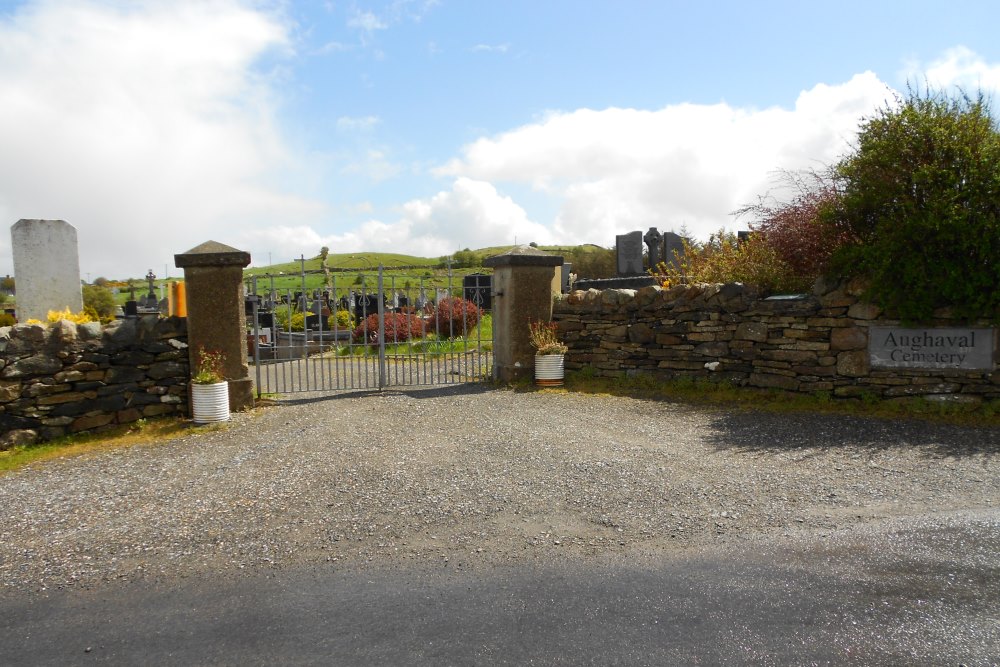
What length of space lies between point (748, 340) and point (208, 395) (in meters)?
6.67

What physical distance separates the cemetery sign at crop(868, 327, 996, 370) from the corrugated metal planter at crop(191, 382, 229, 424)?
7.55 meters

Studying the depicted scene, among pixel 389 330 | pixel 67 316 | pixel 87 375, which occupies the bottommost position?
pixel 87 375

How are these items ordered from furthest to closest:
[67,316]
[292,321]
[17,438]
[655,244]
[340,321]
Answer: [340,321] < [292,321] < [655,244] < [67,316] < [17,438]

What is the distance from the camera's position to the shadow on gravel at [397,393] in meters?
8.84

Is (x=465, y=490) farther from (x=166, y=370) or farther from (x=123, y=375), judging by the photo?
(x=123, y=375)

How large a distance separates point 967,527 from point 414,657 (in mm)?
3682

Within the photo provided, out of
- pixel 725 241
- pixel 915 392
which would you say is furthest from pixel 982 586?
pixel 725 241

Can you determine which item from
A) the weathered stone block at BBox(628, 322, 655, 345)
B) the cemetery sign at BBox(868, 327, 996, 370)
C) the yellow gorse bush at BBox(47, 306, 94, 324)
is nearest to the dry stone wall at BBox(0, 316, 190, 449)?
the yellow gorse bush at BBox(47, 306, 94, 324)

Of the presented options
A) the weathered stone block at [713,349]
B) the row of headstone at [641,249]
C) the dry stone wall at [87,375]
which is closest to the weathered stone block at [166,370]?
the dry stone wall at [87,375]

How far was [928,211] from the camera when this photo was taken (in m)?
7.19

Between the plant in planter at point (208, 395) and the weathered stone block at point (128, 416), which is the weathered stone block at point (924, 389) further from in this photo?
the weathered stone block at point (128, 416)

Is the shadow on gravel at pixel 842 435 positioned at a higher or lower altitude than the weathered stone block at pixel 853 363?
lower

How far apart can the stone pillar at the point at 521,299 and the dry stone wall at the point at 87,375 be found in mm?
4412

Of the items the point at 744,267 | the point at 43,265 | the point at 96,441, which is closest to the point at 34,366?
the point at 96,441
